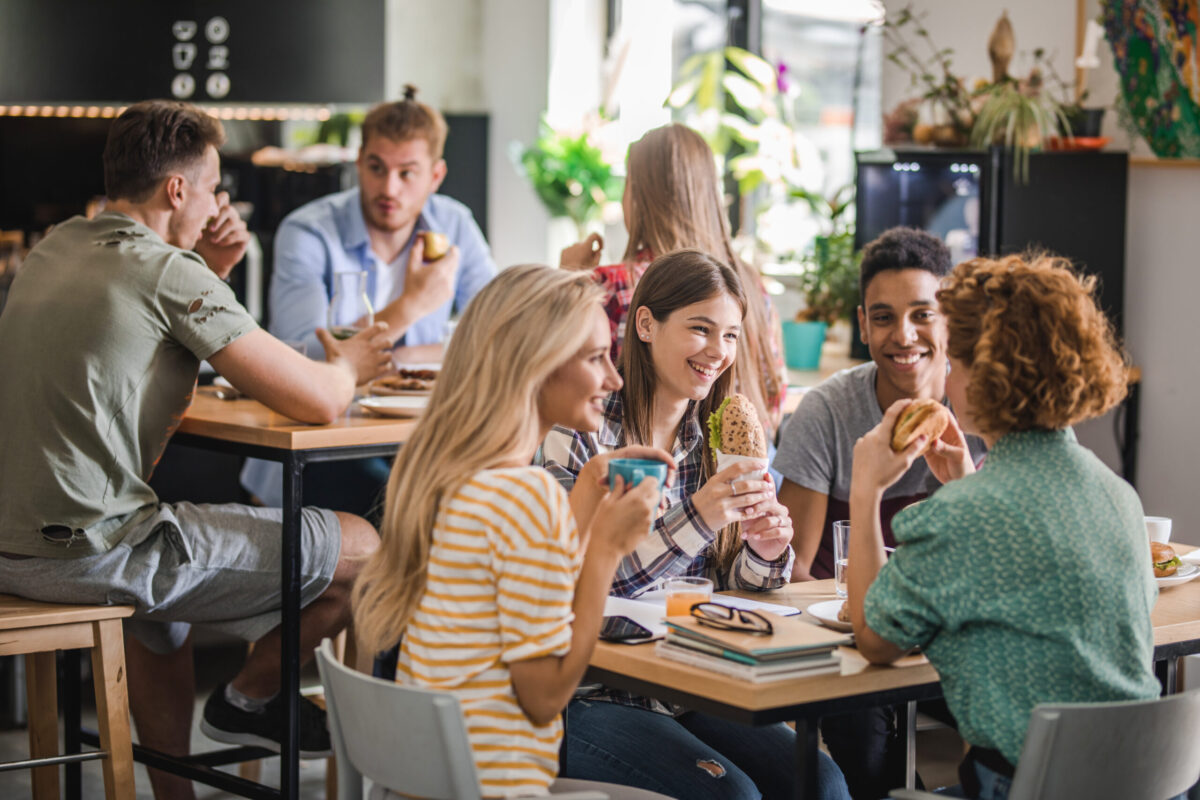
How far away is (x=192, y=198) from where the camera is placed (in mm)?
2877

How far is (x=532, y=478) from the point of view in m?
1.64

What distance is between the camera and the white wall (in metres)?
4.26

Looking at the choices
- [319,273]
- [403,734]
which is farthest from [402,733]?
[319,273]

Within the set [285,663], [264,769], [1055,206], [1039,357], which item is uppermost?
[1055,206]

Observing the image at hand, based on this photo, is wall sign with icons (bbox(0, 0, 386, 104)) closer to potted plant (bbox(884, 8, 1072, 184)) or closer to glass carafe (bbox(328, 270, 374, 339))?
glass carafe (bbox(328, 270, 374, 339))

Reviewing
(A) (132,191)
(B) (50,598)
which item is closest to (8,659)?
(B) (50,598)

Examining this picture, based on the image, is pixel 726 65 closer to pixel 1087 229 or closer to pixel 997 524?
pixel 1087 229

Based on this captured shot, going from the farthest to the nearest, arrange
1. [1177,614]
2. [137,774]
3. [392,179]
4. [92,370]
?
[392,179]
[137,774]
[92,370]
[1177,614]

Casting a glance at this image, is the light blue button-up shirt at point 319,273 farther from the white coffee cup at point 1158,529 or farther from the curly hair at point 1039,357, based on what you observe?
the curly hair at point 1039,357

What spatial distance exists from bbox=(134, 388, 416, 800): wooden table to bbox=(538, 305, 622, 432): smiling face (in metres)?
1.07

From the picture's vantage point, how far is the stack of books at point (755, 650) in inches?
65.4

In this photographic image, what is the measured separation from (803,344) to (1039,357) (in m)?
2.93

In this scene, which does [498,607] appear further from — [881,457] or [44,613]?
[44,613]

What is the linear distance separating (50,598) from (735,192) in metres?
4.24
